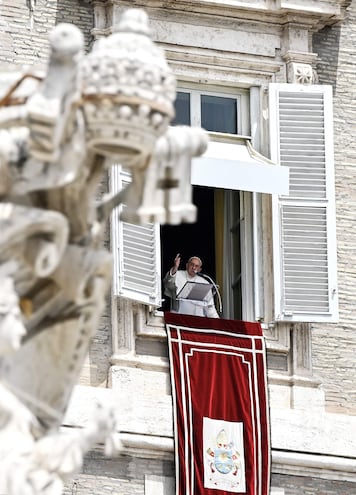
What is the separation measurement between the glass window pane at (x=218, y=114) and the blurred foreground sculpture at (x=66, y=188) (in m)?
15.4

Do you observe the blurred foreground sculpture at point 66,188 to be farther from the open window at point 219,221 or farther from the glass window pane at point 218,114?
the glass window pane at point 218,114

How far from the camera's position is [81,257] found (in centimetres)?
1376

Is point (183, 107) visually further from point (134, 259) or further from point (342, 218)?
point (342, 218)

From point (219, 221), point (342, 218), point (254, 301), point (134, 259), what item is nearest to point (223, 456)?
point (254, 301)

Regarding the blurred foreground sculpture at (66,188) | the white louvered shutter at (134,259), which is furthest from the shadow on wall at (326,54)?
the blurred foreground sculpture at (66,188)

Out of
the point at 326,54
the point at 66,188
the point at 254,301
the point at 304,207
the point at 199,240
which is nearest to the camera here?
the point at 66,188

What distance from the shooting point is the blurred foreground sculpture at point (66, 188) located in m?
13.2

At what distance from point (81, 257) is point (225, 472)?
14821 millimetres

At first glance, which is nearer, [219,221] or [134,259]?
[134,259]

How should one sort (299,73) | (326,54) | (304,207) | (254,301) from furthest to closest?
(326,54)
(299,73)
(304,207)
(254,301)

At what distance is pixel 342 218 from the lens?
30062 mm

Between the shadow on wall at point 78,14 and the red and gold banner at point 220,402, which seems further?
the shadow on wall at point 78,14

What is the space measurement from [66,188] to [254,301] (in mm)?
15759

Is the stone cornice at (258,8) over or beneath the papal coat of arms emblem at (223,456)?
over
